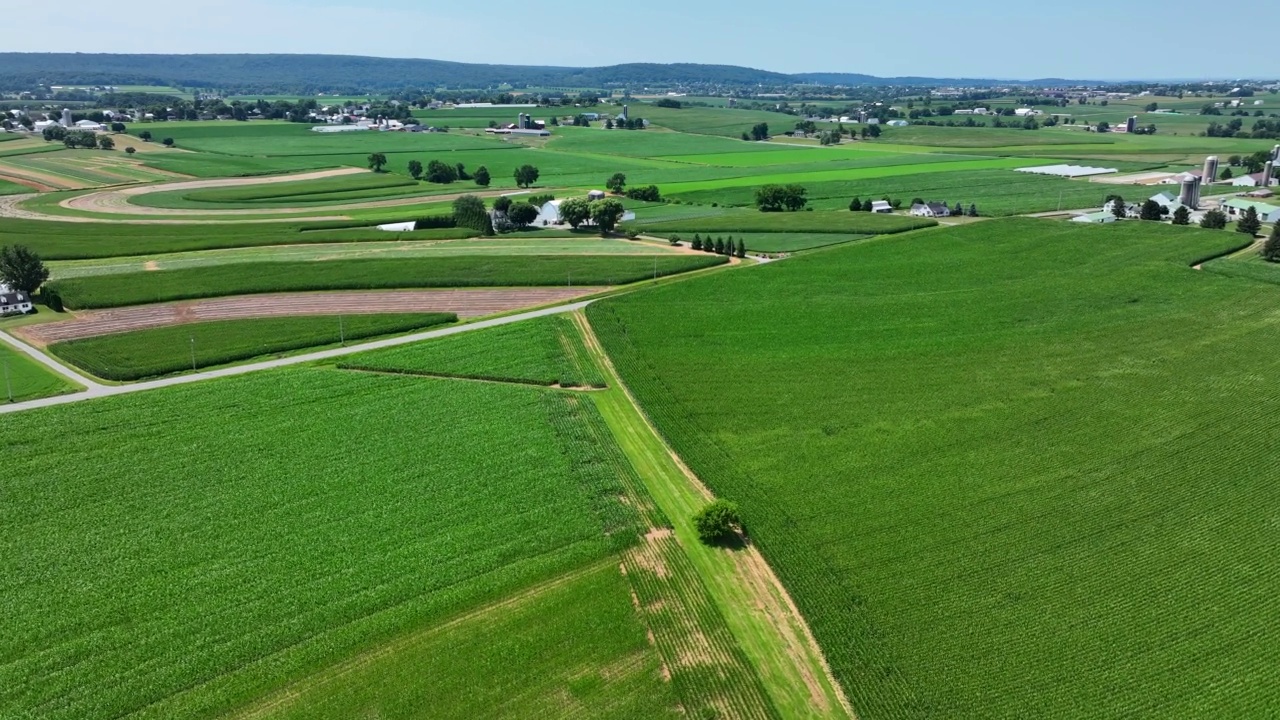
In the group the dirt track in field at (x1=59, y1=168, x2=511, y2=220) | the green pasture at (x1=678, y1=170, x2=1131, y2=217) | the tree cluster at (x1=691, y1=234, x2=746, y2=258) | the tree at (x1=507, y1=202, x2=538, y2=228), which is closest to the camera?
the tree cluster at (x1=691, y1=234, x2=746, y2=258)

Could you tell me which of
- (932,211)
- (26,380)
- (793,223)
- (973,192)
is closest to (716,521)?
(26,380)

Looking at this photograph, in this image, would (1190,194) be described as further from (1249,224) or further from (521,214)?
(521,214)

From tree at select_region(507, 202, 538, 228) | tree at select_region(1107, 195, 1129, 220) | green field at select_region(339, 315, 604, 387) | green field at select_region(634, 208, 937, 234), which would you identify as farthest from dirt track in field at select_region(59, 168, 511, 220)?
tree at select_region(1107, 195, 1129, 220)

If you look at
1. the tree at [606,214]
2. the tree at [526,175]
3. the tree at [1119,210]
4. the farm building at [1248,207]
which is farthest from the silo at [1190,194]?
the tree at [526,175]

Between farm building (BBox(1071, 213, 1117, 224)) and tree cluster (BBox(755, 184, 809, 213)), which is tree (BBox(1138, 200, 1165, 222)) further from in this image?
tree cluster (BBox(755, 184, 809, 213))

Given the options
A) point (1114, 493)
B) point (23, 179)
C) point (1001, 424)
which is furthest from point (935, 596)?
point (23, 179)

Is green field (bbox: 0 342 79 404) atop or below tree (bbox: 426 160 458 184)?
below
